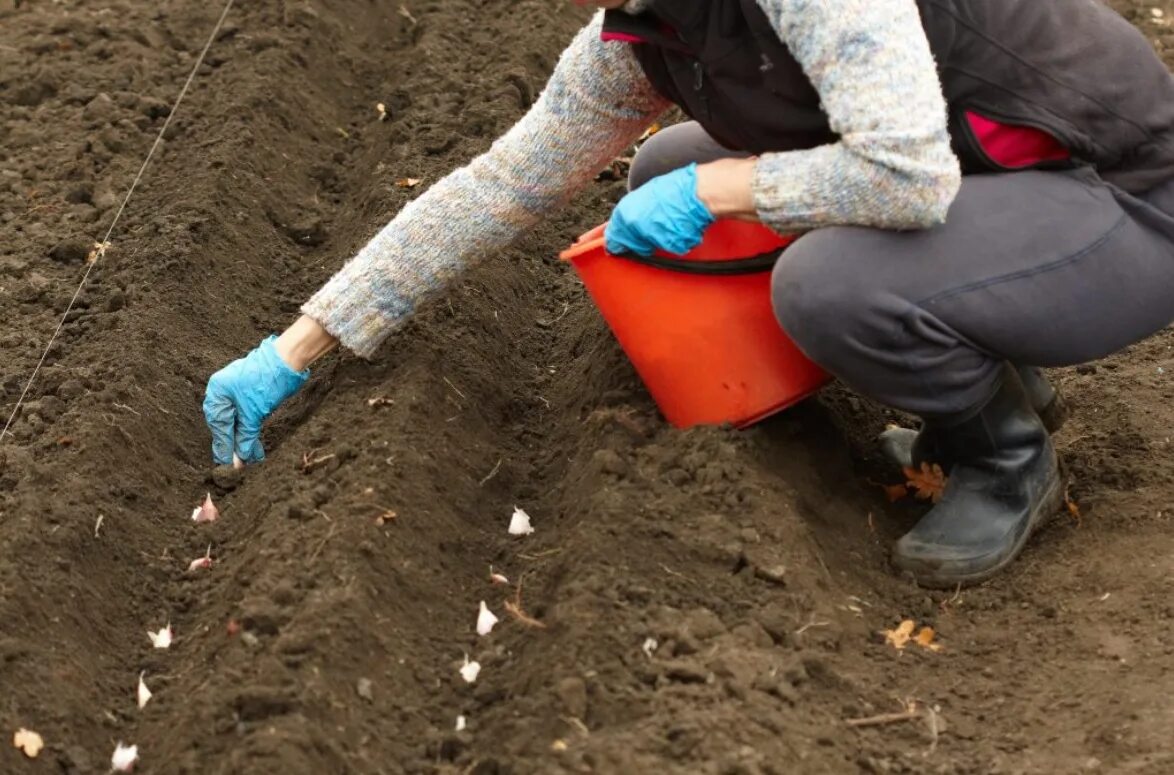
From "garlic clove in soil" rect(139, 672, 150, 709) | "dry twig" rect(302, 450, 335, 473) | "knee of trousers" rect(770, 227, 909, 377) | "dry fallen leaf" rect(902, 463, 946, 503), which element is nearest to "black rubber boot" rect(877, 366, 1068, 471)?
"dry fallen leaf" rect(902, 463, 946, 503)

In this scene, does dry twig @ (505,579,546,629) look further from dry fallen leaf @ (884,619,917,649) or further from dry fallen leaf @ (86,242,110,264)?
dry fallen leaf @ (86,242,110,264)

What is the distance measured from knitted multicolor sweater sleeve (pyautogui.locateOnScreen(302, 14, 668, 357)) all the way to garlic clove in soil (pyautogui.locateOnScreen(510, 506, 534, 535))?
0.51m

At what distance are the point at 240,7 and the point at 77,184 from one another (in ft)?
3.99

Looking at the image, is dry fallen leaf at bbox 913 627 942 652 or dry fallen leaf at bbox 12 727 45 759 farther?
dry fallen leaf at bbox 913 627 942 652

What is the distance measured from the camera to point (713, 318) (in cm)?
306

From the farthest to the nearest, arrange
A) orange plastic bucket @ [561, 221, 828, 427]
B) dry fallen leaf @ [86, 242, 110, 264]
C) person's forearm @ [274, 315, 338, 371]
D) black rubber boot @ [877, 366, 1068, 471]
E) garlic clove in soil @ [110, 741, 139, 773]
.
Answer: dry fallen leaf @ [86, 242, 110, 264]
person's forearm @ [274, 315, 338, 371]
black rubber boot @ [877, 366, 1068, 471]
orange plastic bucket @ [561, 221, 828, 427]
garlic clove in soil @ [110, 741, 139, 773]

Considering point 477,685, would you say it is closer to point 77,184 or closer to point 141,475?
point 141,475

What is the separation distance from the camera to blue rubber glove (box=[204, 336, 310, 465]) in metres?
3.39

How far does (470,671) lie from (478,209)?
3.36ft

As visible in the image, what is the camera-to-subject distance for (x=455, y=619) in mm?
2984

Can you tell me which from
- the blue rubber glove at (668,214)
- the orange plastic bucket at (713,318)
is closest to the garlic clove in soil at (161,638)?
the orange plastic bucket at (713,318)

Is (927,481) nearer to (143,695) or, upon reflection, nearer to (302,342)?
(302,342)

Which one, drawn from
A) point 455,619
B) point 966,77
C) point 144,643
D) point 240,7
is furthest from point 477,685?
point 240,7

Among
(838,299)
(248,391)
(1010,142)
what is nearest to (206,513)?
(248,391)
